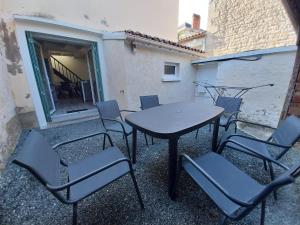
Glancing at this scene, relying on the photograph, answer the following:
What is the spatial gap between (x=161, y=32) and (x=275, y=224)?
5.91 meters

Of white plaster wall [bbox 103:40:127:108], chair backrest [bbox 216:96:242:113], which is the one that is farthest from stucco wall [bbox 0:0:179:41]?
chair backrest [bbox 216:96:242:113]

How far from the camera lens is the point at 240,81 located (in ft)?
12.1

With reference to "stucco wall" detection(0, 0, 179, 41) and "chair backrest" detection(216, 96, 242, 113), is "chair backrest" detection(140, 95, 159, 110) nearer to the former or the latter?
"chair backrest" detection(216, 96, 242, 113)

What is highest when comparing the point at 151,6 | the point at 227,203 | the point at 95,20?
the point at 151,6

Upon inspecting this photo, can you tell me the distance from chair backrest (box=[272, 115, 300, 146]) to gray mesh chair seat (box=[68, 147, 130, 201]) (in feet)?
5.30

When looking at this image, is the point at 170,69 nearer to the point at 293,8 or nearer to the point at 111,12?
the point at 111,12

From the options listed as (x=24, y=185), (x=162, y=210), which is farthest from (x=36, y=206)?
(x=162, y=210)

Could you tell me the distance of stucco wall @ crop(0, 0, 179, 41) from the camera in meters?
2.71

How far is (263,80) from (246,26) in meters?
3.42

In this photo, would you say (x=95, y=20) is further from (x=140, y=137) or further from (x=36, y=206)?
(x=36, y=206)

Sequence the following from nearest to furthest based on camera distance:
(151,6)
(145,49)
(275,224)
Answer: (275,224), (145,49), (151,6)

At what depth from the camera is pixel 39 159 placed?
991 millimetres

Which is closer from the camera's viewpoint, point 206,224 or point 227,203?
point 227,203

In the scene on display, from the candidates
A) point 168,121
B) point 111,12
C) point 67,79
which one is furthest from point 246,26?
point 67,79
